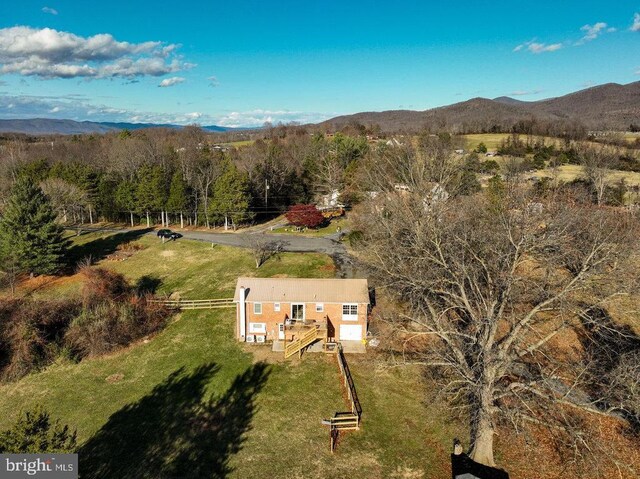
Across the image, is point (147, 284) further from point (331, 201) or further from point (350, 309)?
point (331, 201)

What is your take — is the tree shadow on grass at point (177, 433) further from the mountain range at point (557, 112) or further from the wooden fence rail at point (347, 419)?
the mountain range at point (557, 112)

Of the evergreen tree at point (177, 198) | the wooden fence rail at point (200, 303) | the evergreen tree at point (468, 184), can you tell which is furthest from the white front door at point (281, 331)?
the evergreen tree at point (177, 198)

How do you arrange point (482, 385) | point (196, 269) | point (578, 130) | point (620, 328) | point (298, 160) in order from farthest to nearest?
1. point (578, 130)
2. point (298, 160)
3. point (196, 269)
4. point (620, 328)
5. point (482, 385)

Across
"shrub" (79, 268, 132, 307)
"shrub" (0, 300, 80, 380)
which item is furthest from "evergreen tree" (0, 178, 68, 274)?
"shrub" (0, 300, 80, 380)

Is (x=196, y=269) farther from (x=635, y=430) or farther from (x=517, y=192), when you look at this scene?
(x=635, y=430)

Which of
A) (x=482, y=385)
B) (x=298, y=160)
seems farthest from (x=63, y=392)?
(x=298, y=160)

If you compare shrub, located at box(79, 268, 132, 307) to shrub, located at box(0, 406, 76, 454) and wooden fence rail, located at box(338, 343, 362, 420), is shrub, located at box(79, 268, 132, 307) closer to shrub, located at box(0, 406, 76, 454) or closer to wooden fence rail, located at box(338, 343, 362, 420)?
wooden fence rail, located at box(338, 343, 362, 420)

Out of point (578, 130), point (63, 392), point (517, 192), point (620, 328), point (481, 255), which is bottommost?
point (63, 392)
